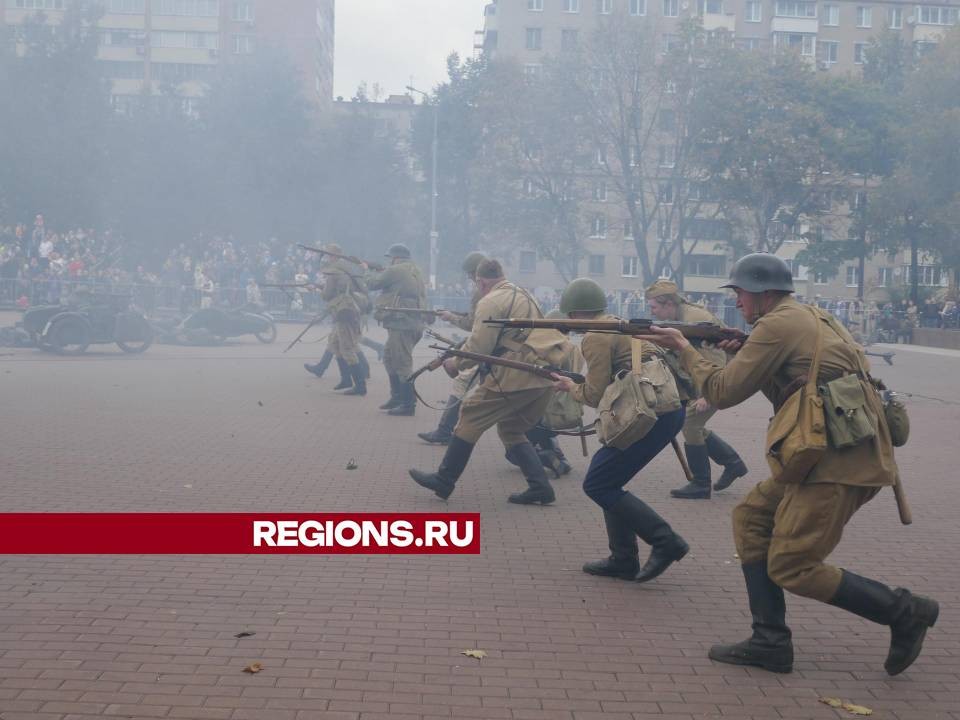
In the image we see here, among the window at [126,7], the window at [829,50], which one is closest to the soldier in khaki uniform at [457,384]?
the window at [829,50]

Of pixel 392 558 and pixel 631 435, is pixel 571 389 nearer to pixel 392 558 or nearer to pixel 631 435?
pixel 631 435

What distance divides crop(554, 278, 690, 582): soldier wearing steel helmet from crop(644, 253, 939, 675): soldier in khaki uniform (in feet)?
3.61

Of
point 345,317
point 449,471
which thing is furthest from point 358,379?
point 449,471

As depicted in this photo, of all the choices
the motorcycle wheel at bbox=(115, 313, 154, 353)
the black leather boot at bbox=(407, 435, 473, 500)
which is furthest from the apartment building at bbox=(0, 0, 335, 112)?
the black leather boot at bbox=(407, 435, 473, 500)

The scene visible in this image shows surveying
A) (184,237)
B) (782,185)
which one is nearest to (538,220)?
(782,185)

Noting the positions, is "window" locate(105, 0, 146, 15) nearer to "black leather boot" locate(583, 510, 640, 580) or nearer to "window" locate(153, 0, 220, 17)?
"window" locate(153, 0, 220, 17)

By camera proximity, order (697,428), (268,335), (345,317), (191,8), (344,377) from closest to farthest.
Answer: (697,428) < (345,317) < (344,377) < (268,335) < (191,8)

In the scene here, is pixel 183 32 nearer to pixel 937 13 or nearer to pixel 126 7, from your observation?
pixel 126 7

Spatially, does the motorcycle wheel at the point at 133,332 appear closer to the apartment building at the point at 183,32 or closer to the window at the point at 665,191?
the window at the point at 665,191

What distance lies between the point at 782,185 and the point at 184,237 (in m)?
20.9

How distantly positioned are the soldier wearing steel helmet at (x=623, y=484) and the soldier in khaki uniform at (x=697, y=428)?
1805mm

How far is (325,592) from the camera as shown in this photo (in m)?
5.48

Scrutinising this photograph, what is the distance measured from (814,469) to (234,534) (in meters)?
3.81

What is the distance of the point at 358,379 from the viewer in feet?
48.9
